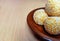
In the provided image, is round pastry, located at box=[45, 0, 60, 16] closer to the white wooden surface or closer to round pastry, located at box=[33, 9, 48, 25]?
round pastry, located at box=[33, 9, 48, 25]

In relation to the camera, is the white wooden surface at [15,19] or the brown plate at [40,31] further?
the white wooden surface at [15,19]

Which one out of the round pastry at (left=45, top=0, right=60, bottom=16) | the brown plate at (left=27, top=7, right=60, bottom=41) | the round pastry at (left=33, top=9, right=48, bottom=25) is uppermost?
the round pastry at (left=45, top=0, right=60, bottom=16)

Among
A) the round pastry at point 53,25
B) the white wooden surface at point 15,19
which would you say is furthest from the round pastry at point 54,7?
the white wooden surface at point 15,19

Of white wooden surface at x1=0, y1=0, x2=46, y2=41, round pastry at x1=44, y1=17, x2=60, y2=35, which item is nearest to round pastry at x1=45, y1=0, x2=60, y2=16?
round pastry at x1=44, y1=17, x2=60, y2=35

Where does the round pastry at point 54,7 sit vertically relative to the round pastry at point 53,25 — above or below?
above

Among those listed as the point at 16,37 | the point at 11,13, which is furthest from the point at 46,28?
the point at 11,13

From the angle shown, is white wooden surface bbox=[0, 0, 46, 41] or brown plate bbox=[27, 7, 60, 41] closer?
brown plate bbox=[27, 7, 60, 41]

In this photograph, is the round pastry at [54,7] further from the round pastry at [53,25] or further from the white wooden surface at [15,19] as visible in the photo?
the white wooden surface at [15,19]

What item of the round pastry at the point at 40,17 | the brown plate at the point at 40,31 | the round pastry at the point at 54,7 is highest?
the round pastry at the point at 54,7

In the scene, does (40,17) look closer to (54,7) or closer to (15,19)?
(54,7)

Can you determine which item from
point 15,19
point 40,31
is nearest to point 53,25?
point 40,31
